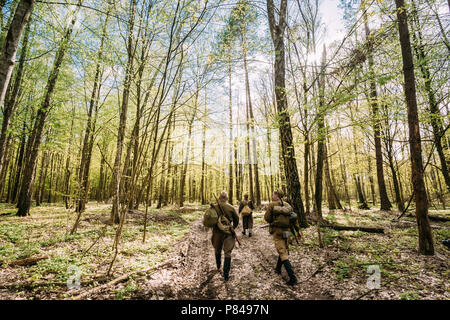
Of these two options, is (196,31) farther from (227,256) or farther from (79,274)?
(79,274)

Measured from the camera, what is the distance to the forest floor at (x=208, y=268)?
345cm

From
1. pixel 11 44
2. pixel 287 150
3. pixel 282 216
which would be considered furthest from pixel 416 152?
pixel 11 44

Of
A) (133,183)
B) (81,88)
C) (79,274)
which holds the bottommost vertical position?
(79,274)

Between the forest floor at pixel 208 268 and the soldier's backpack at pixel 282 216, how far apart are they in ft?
4.29

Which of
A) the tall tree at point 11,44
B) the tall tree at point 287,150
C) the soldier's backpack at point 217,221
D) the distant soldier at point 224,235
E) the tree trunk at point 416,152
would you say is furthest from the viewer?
the tall tree at point 287,150

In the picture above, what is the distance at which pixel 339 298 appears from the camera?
3.58 m

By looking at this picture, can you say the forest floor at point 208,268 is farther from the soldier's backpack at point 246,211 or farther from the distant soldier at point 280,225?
the soldier's backpack at point 246,211

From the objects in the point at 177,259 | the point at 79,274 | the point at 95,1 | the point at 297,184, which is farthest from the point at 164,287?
the point at 95,1

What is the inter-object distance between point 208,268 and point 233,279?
3.39ft

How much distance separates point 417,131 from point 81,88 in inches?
651

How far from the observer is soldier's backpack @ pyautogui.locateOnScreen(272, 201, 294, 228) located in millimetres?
4656

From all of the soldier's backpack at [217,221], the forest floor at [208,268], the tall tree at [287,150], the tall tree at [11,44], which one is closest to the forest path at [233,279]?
the forest floor at [208,268]

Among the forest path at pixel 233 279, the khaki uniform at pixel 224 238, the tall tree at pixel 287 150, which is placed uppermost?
the tall tree at pixel 287 150

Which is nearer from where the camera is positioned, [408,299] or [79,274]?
[408,299]
